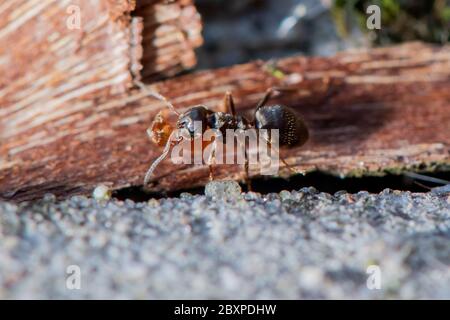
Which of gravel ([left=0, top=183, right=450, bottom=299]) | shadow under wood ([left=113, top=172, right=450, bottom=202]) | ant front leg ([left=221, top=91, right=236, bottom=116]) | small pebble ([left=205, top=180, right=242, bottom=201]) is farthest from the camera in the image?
ant front leg ([left=221, top=91, right=236, bottom=116])

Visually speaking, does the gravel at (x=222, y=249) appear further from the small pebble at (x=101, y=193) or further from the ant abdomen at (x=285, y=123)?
the ant abdomen at (x=285, y=123)

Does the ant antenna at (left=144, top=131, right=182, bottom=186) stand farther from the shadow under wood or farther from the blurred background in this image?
the blurred background

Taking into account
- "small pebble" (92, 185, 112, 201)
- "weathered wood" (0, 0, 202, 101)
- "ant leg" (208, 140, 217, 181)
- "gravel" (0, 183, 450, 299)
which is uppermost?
"weathered wood" (0, 0, 202, 101)

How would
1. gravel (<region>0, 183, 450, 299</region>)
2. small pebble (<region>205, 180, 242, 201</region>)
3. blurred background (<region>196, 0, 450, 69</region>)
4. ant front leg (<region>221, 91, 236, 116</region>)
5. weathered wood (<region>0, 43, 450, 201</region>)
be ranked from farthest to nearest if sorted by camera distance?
blurred background (<region>196, 0, 450, 69</region>), ant front leg (<region>221, 91, 236, 116</region>), weathered wood (<region>0, 43, 450, 201</region>), small pebble (<region>205, 180, 242, 201</region>), gravel (<region>0, 183, 450, 299</region>)

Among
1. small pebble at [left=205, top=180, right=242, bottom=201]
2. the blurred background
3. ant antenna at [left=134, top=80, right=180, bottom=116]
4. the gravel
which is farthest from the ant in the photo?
the blurred background

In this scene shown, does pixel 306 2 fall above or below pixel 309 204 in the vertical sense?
above

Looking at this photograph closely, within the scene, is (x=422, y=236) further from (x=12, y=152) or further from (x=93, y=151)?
(x=12, y=152)
